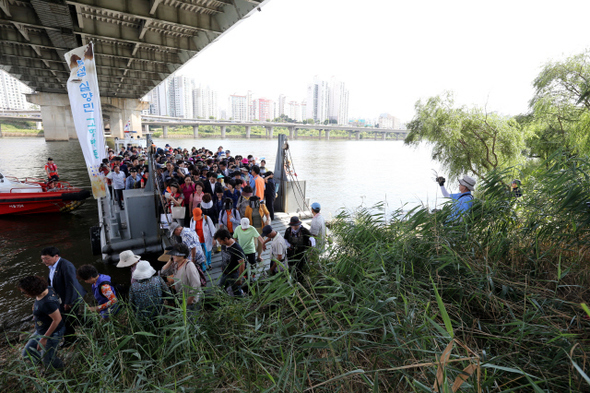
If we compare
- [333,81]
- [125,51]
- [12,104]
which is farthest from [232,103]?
[125,51]

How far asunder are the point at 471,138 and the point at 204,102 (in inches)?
7083

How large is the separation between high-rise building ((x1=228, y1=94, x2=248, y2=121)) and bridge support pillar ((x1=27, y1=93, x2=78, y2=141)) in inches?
5167

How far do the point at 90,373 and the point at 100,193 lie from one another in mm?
5243

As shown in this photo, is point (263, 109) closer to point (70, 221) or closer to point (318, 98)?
point (318, 98)

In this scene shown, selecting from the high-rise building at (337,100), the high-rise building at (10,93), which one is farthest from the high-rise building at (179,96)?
the high-rise building at (337,100)

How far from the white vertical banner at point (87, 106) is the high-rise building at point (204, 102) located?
166m

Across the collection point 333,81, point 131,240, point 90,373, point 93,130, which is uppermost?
point 333,81

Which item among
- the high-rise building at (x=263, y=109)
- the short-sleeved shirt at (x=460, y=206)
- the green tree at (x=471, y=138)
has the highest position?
the high-rise building at (x=263, y=109)

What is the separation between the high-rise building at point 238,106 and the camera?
18175 cm

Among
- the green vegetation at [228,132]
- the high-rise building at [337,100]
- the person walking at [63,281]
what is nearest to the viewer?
the person walking at [63,281]

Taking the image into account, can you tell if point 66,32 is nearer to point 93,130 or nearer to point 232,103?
point 93,130

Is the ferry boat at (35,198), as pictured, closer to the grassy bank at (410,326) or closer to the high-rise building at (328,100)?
the grassy bank at (410,326)

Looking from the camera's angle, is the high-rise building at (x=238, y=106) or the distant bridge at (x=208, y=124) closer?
the distant bridge at (x=208, y=124)

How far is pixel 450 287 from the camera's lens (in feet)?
9.79
